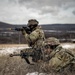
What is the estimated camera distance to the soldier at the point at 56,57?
378 inches

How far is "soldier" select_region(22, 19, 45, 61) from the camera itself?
36.7 ft

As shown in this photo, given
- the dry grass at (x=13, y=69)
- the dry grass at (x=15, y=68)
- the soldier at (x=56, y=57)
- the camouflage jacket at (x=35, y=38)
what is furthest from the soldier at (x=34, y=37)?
the soldier at (x=56, y=57)

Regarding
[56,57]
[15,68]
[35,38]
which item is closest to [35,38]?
[35,38]

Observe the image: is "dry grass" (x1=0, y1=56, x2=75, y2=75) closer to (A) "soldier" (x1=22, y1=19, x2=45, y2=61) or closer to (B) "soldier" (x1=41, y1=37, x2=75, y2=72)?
(B) "soldier" (x1=41, y1=37, x2=75, y2=72)

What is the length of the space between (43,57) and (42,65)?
0.28 metres

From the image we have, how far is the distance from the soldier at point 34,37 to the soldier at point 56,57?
→ 0.95 m

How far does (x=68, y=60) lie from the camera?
975 cm

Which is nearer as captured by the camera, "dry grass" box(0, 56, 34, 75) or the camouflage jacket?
"dry grass" box(0, 56, 34, 75)

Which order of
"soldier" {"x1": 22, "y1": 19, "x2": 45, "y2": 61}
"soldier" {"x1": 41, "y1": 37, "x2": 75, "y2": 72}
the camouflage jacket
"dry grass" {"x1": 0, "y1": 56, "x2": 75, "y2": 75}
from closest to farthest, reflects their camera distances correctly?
"soldier" {"x1": 41, "y1": 37, "x2": 75, "y2": 72}, "dry grass" {"x1": 0, "y1": 56, "x2": 75, "y2": 75}, "soldier" {"x1": 22, "y1": 19, "x2": 45, "y2": 61}, the camouflage jacket

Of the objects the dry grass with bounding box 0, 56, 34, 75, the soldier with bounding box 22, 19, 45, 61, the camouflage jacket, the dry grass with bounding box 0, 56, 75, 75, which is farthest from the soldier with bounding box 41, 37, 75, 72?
the camouflage jacket

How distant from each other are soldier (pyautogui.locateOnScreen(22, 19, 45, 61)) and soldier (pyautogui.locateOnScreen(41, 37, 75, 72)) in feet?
3.12

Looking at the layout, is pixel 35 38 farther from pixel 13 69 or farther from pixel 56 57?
pixel 56 57

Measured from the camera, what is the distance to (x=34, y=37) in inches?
448

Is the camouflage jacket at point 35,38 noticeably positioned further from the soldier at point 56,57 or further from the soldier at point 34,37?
the soldier at point 56,57
